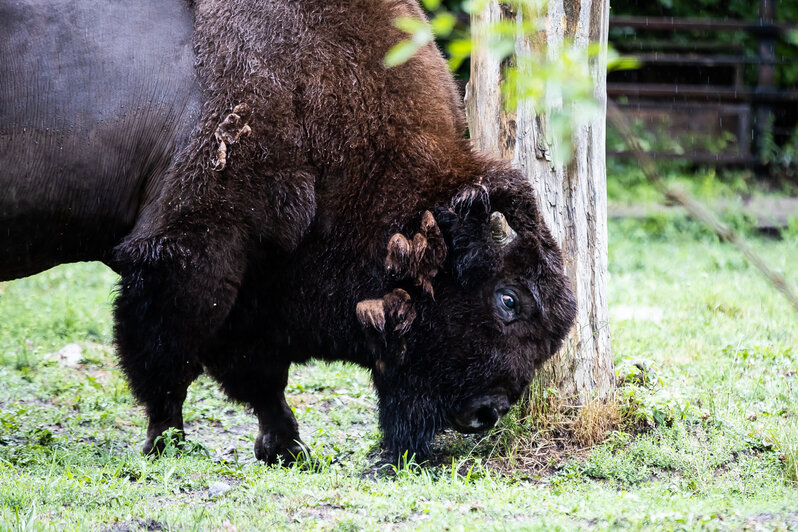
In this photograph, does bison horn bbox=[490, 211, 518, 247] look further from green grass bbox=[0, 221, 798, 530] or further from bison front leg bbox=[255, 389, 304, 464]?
bison front leg bbox=[255, 389, 304, 464]

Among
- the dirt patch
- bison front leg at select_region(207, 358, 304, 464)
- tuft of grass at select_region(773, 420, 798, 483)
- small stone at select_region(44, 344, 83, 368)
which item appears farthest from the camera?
small stone at select_region(44, 344, 83, 368)

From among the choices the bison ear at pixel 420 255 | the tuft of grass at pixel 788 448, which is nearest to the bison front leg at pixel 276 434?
the bison ear at pixel 420 255

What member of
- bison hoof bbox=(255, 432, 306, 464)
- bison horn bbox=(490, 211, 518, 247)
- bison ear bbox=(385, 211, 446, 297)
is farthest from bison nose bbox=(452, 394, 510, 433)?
bison hoof bbox=(255, 432, 306, 464)

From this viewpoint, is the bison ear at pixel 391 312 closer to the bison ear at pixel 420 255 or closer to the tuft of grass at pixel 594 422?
the bison ear at pixel 420 255

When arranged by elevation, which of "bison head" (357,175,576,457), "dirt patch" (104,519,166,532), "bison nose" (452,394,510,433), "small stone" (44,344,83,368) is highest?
"bison head" (357,175,576,457)

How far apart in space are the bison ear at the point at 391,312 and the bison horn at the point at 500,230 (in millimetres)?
526

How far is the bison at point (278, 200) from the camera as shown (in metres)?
4.28

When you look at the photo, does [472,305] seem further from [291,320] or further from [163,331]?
[163,331]

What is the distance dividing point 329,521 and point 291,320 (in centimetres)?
148

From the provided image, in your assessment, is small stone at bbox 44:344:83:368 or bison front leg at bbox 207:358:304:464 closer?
bison front leg at bbox 207:358:304:464

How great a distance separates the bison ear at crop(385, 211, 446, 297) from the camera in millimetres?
4391

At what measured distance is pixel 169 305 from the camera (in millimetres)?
4398

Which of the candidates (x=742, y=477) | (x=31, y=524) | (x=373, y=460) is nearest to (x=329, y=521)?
(x=31, y=524)

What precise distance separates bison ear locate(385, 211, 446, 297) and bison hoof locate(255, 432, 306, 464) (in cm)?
124
